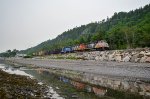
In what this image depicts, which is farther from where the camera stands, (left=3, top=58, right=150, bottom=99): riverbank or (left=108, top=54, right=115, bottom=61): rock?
(left=108, top=54, right=115, bottom=61): rock

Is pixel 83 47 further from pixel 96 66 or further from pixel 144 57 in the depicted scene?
pixel 144 57

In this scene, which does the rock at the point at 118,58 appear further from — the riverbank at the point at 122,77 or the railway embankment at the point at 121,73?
the riverbank at the point at 122,77

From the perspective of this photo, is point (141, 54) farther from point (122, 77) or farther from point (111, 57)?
point (111, 57)

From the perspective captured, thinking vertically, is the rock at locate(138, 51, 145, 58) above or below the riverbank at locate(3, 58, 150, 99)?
above

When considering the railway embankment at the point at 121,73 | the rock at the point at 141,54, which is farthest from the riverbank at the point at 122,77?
the rock at the point at 141,54

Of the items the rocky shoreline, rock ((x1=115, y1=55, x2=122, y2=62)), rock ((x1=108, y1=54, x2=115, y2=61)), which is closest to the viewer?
the rocky shoreline

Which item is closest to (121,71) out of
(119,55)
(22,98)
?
(119,55)

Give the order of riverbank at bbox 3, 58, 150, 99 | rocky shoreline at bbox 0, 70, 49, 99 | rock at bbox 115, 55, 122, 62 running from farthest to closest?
1. rock at bbox 115, 55, 122, 62
2. riverbank at bbox 3, 58, 150, 99
3. rocky shoreline at bbox 0, 70, 49, 99

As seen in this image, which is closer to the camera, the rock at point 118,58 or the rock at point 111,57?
the rock at point 118,58

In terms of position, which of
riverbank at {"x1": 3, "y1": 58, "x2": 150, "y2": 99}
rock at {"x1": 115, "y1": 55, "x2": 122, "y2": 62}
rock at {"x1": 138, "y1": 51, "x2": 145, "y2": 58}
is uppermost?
rock at {"x1": 138, "y1": 51, "x2": 145, "y2": 58}

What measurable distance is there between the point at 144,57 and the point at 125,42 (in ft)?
151

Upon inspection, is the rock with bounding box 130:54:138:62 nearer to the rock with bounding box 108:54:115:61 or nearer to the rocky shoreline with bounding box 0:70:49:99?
the rock with bounding box 108:54:115:61

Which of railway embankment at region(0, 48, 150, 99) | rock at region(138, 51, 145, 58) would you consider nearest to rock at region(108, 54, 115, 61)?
railway embankment at region(0, 48, 150, 99)

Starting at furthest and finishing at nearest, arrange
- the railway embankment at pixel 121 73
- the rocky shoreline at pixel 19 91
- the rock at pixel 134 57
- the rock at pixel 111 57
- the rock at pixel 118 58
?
1. the rock at pixel 111 57
2. the rock at pixel 118 58
3. the rock at pixel 134 57
4. the railway embankment at pixel 121 73
5. the rocky shoreline at pixel 19 91
